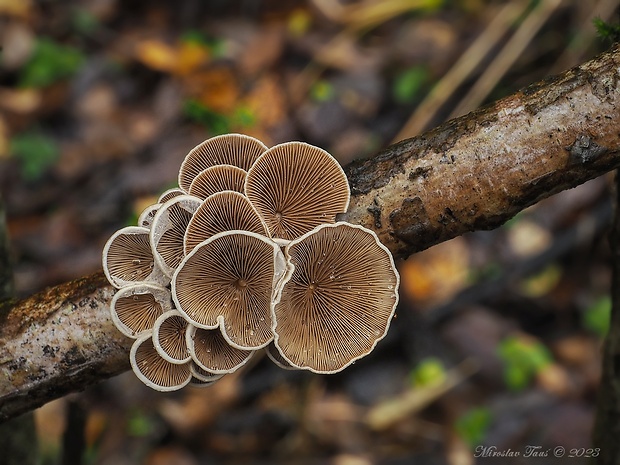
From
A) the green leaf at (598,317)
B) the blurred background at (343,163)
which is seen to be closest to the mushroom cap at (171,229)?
the blurred background at (343,163)

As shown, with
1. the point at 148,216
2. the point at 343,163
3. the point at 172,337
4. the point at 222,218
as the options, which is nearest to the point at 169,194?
the point at 148,216

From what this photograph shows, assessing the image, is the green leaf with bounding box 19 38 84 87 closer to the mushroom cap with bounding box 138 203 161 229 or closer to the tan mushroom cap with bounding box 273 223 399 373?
the mushroom cap with bounding box 138 203 161 229

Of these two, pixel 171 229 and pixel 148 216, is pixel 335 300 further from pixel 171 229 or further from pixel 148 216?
pixel 148 216

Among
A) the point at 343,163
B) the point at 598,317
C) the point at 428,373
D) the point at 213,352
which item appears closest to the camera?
the point at 213,352

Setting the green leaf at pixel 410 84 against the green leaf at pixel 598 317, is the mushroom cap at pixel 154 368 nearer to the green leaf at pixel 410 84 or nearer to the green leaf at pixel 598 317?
the green leaf at pixel 598 317

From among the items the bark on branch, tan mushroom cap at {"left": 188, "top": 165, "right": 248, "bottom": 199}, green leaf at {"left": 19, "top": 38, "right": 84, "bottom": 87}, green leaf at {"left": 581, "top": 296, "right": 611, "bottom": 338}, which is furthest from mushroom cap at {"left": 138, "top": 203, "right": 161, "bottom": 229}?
green leaf at {"left": 19, "top": 38, "right": 84, "bottom": 87}

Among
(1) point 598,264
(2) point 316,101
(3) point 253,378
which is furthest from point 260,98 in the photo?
(1) point 598,264

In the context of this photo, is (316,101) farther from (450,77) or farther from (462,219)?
(462,219)
